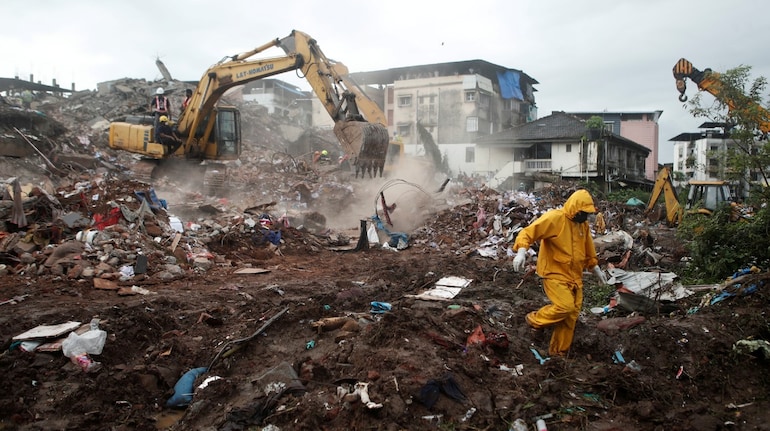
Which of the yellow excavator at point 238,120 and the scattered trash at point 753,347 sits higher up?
the yellow excavator at point 238,120

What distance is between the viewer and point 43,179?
1300 centimetres

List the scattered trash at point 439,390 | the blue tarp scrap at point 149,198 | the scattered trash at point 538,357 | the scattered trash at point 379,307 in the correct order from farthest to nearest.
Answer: the blue tarp scrap at point 149,198 → the scattered trash at point 379,307 → the scattered trash at point 538,357 → the scattered trash at point 439,390

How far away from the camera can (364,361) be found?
4148 mm

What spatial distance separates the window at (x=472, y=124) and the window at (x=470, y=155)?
5927 millimetres

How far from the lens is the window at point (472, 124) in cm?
3947

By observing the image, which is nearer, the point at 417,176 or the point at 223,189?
the point at 223,189

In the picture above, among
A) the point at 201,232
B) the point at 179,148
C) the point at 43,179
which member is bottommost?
the point at 201,232

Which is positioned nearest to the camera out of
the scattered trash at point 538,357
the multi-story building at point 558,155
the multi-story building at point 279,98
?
the scattered trash at point 538,357

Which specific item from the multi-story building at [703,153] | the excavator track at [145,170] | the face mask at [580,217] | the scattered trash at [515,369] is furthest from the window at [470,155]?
the scattered trash at [515,369]

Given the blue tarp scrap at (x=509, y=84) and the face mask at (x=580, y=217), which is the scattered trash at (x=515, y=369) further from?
the blue tarp scrap at (x=509, y=84)

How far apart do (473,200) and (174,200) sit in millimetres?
7604

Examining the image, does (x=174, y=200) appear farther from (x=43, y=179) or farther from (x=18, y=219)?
(x=18, y=219)

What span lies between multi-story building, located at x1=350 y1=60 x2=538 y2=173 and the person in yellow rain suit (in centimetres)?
3318

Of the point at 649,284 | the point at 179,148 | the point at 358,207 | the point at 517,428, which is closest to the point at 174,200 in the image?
the point at 179,148
